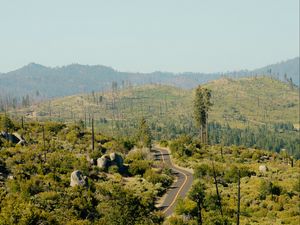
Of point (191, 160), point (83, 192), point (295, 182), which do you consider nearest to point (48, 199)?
point (83, 192)

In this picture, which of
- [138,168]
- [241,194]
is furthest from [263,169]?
[138,168]

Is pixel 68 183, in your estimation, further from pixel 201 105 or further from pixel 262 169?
pixel 201 105

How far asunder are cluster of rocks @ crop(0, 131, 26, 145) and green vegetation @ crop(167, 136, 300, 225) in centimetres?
3312

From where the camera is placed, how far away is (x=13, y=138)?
7975 centimetres

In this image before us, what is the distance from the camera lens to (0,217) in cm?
4088

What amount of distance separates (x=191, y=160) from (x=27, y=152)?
38387mm

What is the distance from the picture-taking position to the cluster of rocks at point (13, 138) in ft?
256

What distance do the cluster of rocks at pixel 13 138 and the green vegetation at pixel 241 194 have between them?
33.1 m

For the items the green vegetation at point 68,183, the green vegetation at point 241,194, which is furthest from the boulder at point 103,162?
the green vegetation at point 241,194

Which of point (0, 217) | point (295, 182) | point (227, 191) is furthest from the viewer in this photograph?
point (295, 182)

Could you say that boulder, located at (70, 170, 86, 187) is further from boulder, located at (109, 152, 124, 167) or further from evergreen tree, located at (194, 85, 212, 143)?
evergreen tree, located at (194, 85, 212, 143)

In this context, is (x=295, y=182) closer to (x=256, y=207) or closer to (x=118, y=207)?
(x=256, y=207)

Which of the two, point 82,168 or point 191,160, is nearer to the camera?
point 82,168

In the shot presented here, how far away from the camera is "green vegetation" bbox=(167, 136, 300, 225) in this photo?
52781mm
